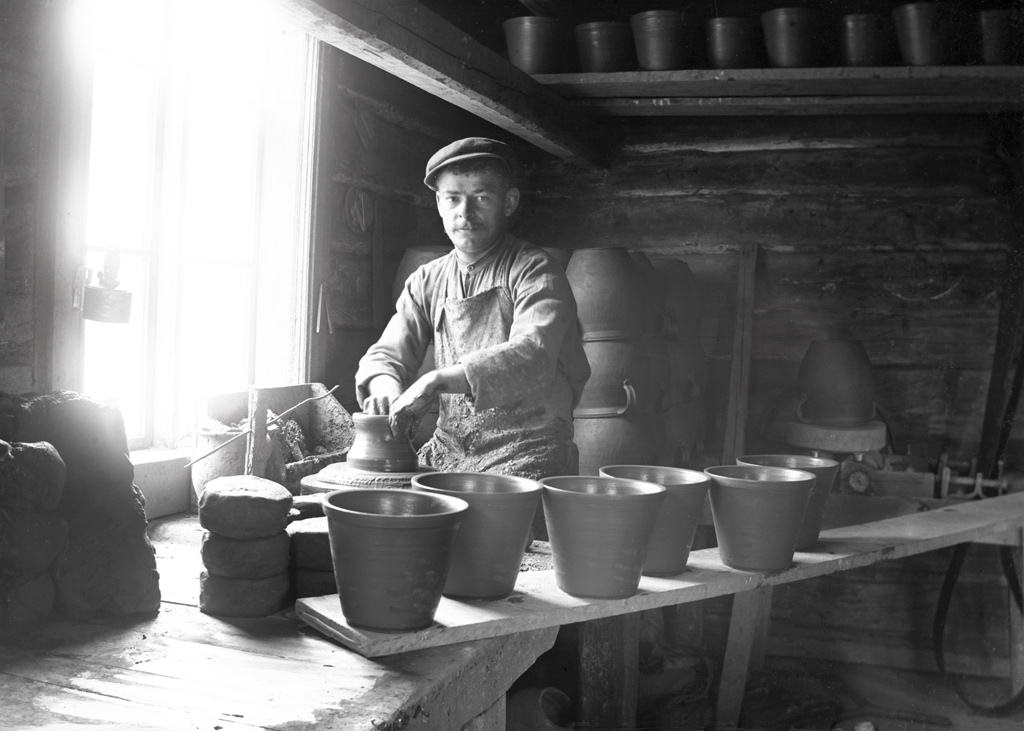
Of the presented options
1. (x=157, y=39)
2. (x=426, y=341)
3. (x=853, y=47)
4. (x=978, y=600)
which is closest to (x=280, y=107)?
(x=157, y=39)

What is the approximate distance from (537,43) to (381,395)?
2.53 m

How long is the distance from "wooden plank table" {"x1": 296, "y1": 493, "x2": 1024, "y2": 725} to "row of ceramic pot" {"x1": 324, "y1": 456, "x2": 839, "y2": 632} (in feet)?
0.11

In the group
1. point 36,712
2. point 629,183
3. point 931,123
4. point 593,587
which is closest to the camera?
point 36,712

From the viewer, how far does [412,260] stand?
486 cm

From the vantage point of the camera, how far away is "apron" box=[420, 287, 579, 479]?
11.3 ft

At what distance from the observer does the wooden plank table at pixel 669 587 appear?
2084 mm

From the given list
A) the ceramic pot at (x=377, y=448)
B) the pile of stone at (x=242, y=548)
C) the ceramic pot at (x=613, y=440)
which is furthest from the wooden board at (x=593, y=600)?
the ceramic pot at (x=613, y=440)

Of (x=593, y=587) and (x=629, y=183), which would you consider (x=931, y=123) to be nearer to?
(x=629, y=183)

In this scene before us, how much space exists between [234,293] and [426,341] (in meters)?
1.03

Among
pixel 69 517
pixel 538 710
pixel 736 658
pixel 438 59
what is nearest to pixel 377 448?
pixel 69 517

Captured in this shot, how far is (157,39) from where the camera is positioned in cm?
363

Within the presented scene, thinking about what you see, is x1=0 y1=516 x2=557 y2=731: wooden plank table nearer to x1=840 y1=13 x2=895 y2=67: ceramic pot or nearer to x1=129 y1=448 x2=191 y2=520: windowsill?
x1=129 y1=448 x2=191 y2=520: windowsill

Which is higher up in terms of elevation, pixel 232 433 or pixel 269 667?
pixel 232 433

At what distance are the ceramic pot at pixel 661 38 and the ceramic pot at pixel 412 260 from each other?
56.2 inches
